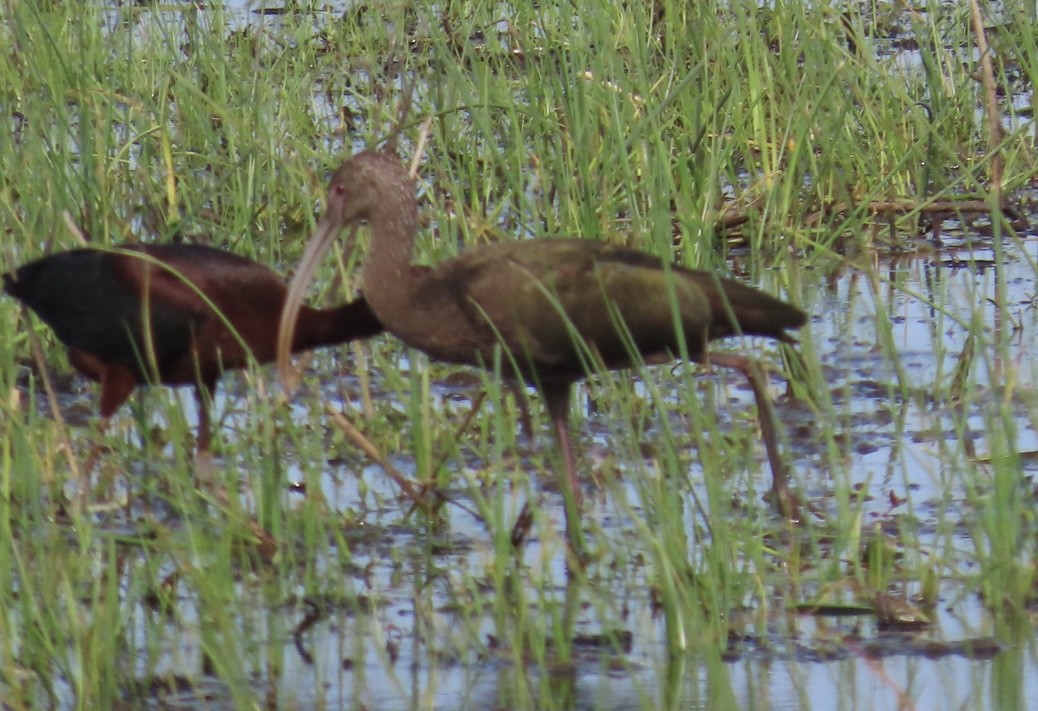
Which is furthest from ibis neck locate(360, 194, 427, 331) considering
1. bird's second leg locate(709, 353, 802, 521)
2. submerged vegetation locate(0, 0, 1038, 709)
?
bird's second leg locate(709, 353, 802, 521)

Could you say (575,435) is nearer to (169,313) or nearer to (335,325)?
(335,325)

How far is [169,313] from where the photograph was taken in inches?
174

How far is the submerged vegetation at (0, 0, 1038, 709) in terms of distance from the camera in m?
3.16

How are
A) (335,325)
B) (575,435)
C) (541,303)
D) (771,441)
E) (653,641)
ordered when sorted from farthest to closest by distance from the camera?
(575,435) → (335,325) → (771,441) → (541,303) → (653,641)

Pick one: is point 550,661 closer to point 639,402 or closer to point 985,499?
point 985,499

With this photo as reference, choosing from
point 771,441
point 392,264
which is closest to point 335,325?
point 392,264

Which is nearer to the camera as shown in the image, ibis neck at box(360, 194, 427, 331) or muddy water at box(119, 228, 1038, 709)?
muddy water at box(119, 228, 1038, 709)

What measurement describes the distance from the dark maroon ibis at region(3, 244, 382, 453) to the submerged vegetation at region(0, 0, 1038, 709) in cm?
9

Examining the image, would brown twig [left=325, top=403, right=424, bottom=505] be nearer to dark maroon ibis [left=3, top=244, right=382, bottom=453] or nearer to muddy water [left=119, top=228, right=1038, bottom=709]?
muddy water [left=119, top=228, right=1038, bottom=709]

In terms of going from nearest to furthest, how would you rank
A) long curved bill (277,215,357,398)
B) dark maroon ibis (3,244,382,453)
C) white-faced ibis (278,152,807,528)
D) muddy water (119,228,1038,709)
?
muddy water (119,228,1038,709)
white-faced ibis (278,152,807,528)
long curved bill (277,215,357,398)
dark maroon ibis (3,244,382,453)

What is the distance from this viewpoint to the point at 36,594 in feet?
10.3

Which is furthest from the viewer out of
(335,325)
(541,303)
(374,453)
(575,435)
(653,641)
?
(575,435)

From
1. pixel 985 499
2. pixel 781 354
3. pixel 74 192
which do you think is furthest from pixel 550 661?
pixel 74 192

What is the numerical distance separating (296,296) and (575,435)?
72 cm
